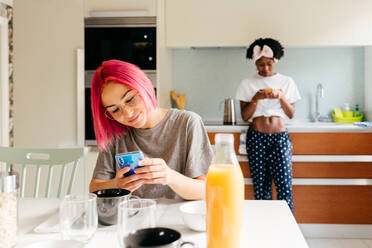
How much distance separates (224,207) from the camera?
2.69ft

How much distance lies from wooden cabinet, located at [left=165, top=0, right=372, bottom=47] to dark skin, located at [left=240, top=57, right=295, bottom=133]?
1.25ft

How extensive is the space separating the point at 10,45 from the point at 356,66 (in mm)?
3060

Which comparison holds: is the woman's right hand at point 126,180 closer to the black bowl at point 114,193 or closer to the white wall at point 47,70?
the black bowl at point 114,193

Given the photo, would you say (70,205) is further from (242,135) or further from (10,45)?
(10,45)

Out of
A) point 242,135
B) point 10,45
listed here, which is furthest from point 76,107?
point 242,135

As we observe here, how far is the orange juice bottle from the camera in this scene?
821mm

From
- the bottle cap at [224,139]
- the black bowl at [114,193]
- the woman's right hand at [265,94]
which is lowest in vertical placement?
the black bowl at [114,193]

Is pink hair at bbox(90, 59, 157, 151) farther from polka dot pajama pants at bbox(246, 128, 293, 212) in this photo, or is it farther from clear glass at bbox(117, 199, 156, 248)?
polka dot pajama pants at bbox(246, 128, 293, 212)

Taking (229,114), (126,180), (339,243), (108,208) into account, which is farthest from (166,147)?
(339,243)

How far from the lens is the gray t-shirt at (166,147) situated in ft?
5.11

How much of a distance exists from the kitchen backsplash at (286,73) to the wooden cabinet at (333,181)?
0.69 meters

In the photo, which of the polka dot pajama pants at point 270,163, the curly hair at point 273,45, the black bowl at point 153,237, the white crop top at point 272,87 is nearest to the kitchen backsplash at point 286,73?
the white crop top at point 272,87

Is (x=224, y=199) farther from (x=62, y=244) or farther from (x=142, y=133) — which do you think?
(x=142, y=133)

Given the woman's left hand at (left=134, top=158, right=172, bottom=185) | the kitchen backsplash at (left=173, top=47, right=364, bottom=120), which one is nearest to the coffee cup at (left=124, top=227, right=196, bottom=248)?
the woman's left hand at (left=134, top=158, right=172, bottom=185)
